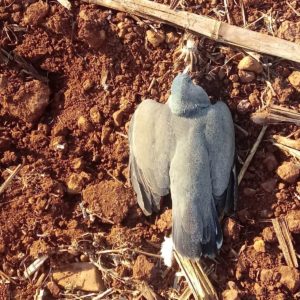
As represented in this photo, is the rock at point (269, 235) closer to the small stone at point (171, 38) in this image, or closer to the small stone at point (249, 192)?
the small stone at point (249, 192)

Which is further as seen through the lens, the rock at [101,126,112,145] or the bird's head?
the rock at [101,126,112,145]

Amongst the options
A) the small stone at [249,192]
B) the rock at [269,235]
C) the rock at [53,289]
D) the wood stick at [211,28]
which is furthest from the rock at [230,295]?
the wood stick at [211,28]

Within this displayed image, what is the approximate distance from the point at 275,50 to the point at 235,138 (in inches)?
28.5

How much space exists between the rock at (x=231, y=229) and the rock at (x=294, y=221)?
0.36 meters

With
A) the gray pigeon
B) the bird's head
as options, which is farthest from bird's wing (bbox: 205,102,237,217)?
the bird's head

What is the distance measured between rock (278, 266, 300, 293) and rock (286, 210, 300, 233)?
0.28 metres

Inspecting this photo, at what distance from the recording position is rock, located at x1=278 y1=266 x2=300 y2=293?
4617 mm

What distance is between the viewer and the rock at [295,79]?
4883 mm

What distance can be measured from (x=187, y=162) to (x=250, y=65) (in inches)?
35.5

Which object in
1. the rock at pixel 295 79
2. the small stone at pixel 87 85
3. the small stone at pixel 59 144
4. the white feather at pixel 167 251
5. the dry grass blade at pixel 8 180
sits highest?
the rock at pixel 295 79

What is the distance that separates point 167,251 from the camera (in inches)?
189

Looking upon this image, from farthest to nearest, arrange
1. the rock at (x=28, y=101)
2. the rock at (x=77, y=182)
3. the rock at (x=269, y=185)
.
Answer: the rock at (x=28, y=101) < the rock at (x=77, y=182) < the rock at (x=269, y=185)

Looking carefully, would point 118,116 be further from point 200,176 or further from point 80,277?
point 80,277

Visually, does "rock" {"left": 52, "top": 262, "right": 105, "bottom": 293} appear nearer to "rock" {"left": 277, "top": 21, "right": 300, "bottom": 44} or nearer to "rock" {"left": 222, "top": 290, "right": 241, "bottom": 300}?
"rock" {"left": 222, "top": 290, "right": 241, "bottom": 300}
